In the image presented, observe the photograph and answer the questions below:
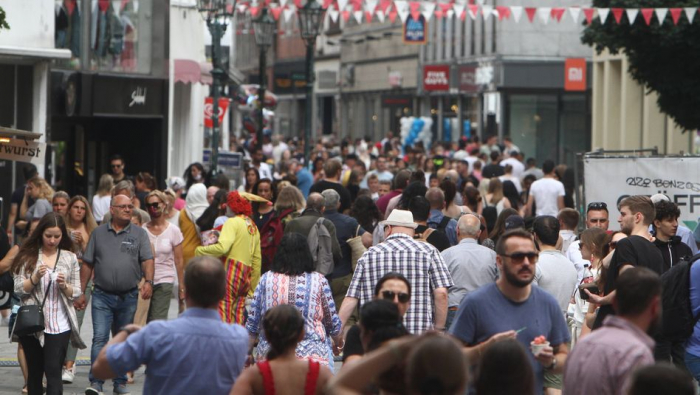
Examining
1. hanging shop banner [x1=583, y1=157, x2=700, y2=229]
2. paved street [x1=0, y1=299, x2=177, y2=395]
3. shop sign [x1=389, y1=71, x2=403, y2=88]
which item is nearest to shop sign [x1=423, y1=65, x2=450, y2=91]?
shop sign [x1=389, y1=71, x2=403, y2=88]

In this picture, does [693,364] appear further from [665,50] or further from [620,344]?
[665,50]

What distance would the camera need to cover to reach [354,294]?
30.4 feet

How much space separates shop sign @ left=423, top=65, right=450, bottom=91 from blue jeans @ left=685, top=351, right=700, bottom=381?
4408 cm

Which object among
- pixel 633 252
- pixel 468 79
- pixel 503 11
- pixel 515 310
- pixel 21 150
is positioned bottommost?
pixel 515 310

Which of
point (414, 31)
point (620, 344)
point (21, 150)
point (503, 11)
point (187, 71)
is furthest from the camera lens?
point (414, 31)

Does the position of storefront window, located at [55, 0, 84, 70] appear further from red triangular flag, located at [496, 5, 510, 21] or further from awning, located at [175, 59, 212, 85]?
red triangular flag, located at [496, 5, 510, 21]

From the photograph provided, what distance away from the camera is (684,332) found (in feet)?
28.5

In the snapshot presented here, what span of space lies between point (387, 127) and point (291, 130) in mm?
19745

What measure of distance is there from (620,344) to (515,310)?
3.23ft

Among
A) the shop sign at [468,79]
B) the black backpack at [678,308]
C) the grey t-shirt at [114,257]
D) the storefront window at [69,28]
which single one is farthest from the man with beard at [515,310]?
the shop sign at [468,79]

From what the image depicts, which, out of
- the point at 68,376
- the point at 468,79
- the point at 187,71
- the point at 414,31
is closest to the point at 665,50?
the point at 187,71

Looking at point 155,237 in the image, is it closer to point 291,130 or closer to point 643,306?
point 643,306

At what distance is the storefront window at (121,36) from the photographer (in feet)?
81.8

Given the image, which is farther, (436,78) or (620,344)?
(436,78)
